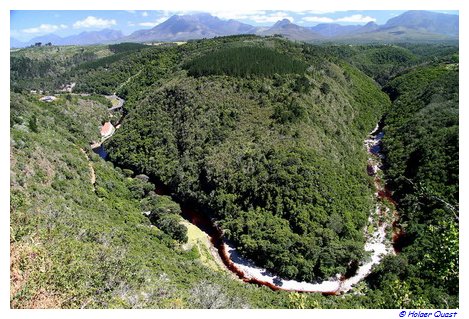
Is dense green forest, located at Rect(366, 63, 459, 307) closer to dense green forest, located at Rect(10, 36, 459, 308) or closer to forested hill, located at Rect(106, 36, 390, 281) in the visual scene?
dense green forest, located at Rect(10, 36, 459, 308)

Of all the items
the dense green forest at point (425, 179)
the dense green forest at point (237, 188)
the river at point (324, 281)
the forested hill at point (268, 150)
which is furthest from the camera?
the forested hill at point (268, 150)

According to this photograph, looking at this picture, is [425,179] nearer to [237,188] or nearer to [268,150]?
[268,150]

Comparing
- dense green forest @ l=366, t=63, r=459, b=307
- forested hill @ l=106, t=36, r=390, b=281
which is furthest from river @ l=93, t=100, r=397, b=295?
dense green forest @ l=366, t=63, r=459, b=307

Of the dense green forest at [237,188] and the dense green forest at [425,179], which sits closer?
the dense green forest at [425,179]

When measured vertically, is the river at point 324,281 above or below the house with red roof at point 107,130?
below

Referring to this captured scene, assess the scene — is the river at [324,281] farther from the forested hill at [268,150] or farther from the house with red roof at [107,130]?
→ the house with red roof at [107,130]

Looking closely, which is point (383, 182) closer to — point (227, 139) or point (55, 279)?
point (227, 139)

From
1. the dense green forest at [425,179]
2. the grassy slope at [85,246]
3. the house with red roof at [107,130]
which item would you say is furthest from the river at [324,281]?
the house with red roof at [107,130]
